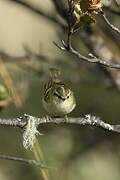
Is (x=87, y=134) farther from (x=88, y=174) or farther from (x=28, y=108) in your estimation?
(x=28, y=108)

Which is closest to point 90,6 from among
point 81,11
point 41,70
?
point 81,11

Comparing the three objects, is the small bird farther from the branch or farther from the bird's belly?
the branch

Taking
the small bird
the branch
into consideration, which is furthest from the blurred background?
the branch

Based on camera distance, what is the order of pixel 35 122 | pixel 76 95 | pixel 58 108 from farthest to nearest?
pixel 76 95
pixel 58 108
pixel 35 122

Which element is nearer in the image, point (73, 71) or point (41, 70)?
point (41, 70)

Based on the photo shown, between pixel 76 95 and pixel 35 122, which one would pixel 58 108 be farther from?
pixel 76 95

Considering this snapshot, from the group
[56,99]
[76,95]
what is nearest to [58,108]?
[56,99]
